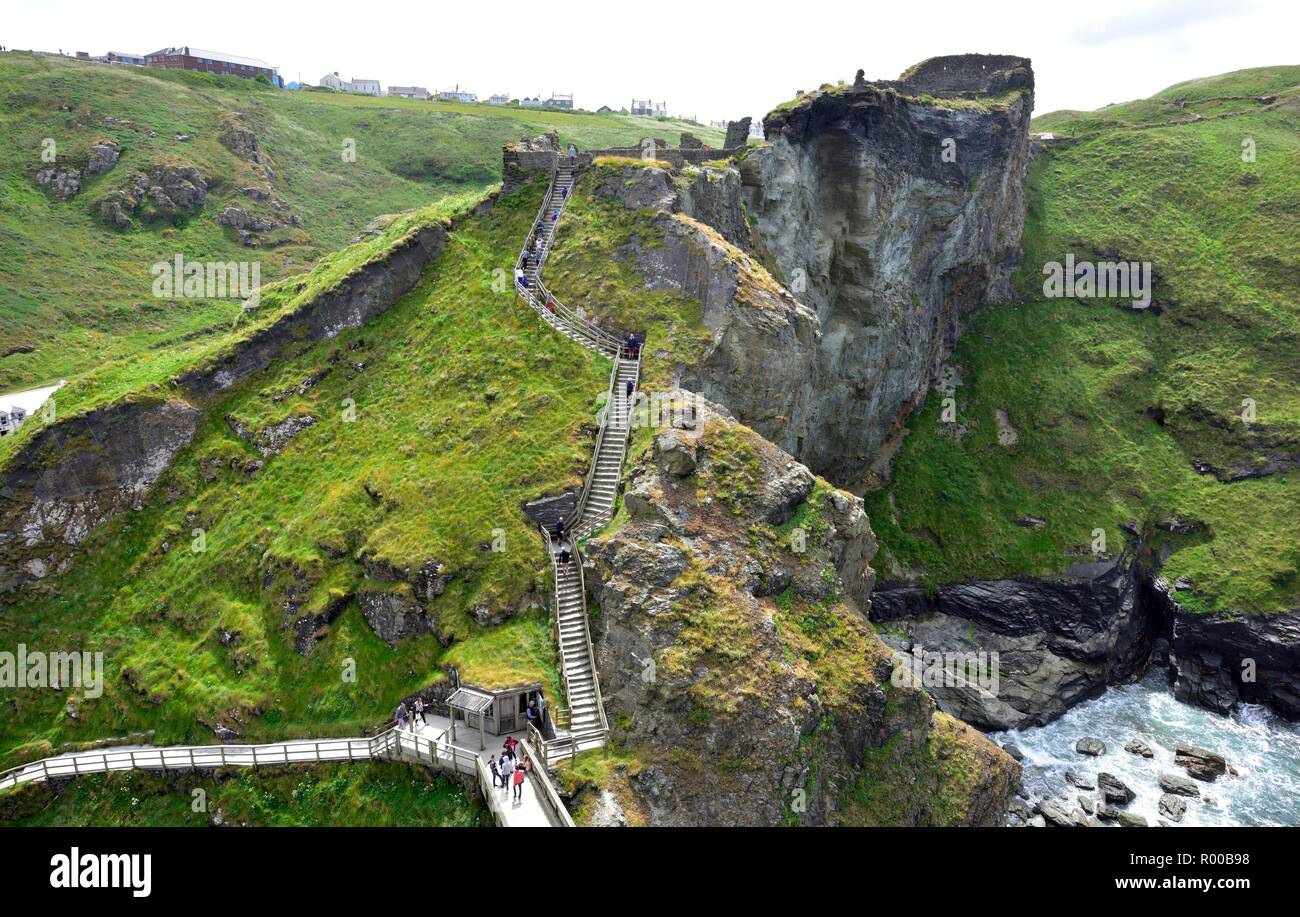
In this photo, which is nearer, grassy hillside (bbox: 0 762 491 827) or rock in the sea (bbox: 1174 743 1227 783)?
grassy hillside (bbox: 0 762 491 827)

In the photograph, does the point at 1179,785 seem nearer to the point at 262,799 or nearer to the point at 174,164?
the point at 262,799

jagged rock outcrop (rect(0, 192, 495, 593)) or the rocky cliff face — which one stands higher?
the rocky cliff face

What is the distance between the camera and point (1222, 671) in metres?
58.6

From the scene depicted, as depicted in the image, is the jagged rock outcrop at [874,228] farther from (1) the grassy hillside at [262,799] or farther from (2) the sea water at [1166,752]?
(1) the grassy hillside at [262,799]

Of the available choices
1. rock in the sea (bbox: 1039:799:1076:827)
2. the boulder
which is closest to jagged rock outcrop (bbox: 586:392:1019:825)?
rock in the sea (bbox: 1039:799:1076:827)

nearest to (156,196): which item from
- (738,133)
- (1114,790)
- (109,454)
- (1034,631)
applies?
(109,454)

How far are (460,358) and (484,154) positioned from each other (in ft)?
362

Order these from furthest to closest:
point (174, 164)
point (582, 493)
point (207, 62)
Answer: point (207, 62) < point (174, 164) < point (582, 493)

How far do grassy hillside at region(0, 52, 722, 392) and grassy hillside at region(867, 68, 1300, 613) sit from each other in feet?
166

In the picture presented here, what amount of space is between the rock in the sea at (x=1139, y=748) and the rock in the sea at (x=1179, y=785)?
2546mm

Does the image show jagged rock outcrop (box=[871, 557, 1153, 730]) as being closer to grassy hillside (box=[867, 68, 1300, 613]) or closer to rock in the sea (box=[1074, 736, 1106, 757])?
grassy hillside (box=[867, 68, 1300, 613])

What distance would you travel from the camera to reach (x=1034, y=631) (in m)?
61.7

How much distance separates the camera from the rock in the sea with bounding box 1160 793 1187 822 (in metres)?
46.9

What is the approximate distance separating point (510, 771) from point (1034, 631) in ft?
166
